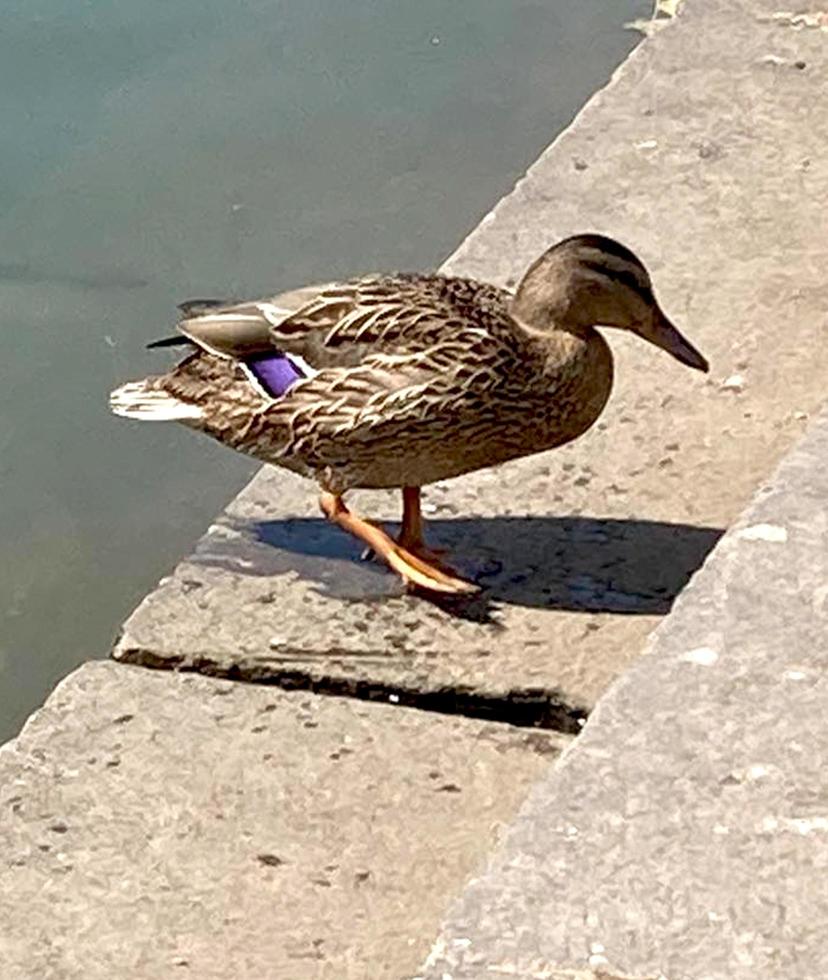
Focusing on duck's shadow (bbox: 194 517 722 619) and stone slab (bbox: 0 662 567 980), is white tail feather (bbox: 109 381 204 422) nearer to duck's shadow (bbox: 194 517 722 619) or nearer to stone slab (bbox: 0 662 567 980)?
duck's shadow (bbox: 194 517 722 619)

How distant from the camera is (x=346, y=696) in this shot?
3.76 meters

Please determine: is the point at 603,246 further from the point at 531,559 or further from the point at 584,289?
the point at 531,559

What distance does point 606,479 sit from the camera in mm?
4277

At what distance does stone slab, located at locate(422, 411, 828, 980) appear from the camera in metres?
2.47

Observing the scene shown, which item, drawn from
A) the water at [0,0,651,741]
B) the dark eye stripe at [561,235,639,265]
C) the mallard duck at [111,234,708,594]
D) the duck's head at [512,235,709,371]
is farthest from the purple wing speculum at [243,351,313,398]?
the water at [0,0,651,741]

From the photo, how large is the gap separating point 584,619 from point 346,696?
41cm

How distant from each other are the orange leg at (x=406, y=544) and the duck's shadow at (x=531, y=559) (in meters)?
0.04

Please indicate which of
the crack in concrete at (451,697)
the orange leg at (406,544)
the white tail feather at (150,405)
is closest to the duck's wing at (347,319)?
the white tail feather at (150,405)

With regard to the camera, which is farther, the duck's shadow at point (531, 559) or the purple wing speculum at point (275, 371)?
the purple wing speculum at point (275, 371)

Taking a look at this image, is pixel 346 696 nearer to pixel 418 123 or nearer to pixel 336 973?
pixel 336 973

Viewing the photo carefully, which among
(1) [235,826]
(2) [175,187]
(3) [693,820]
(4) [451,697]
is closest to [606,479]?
(4) [451,697]

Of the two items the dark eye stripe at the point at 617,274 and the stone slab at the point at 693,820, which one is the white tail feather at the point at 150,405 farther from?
the stone slab at the point at 693,820

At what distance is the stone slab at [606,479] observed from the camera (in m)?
3.86

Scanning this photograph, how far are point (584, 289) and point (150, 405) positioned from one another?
77 centimetres
